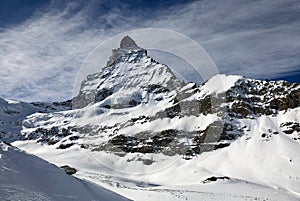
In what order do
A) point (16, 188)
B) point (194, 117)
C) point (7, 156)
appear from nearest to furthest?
point (16, 188)
point (7, 156)
point (194, 117)

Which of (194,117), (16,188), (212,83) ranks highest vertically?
(212,83)

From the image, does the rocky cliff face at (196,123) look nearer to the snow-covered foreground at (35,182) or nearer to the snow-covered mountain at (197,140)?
the snow-covered mountain at (197,140)

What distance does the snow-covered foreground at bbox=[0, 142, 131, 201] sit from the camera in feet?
62.8

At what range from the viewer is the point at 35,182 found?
21.2 m

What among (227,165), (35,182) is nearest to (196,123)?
(227,165)

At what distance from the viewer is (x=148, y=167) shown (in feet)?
415

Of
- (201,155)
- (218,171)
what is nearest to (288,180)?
(218,171)

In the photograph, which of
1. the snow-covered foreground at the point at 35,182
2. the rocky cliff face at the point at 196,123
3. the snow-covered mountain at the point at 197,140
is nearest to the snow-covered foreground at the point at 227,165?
the snow-covered mountain at the point at 197,140

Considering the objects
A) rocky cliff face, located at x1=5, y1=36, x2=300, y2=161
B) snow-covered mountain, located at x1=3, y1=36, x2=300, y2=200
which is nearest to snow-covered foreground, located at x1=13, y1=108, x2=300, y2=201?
snow-covered mountain, located at x1=3, y1=36, x2=300, y2=200

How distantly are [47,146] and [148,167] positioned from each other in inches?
2498

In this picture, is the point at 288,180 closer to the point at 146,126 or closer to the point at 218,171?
the point at 218,171

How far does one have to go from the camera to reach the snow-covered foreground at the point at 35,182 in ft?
62.8

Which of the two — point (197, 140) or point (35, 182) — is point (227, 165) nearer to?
point (197, 140)

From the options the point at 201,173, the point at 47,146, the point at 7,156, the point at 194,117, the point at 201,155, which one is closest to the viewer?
the point at 7,156
